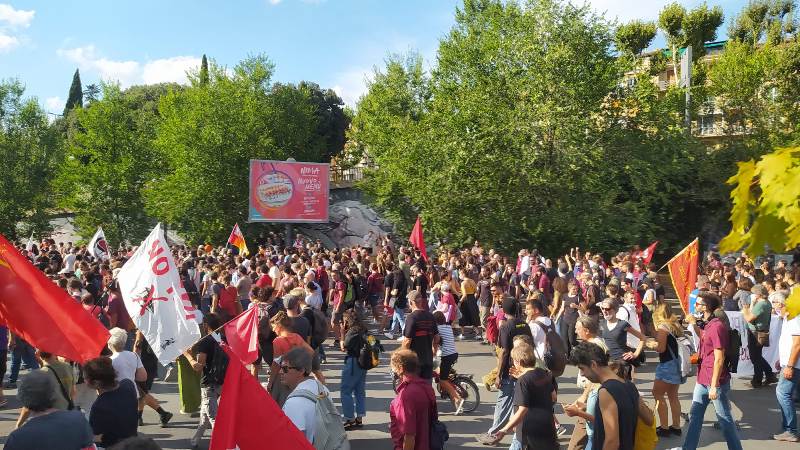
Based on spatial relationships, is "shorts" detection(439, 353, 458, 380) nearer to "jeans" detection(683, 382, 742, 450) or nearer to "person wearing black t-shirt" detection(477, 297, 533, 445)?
"person wearing black t-shirt" detection(477, 297, 533, 445)

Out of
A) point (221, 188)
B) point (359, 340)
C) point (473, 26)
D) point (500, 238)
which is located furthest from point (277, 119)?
point (359, 340)

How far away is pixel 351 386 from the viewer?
873 cm

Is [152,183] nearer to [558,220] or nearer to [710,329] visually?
[558,220]

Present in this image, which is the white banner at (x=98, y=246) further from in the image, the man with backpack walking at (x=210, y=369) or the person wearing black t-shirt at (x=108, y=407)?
the person wearing black t-shirt at (x=108, y=407)

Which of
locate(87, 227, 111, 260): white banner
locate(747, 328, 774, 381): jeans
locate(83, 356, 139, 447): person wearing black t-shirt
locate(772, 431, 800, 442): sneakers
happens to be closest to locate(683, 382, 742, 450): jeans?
locate(772, 431, 800, 442): sneakers

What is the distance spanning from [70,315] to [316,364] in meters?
2.32

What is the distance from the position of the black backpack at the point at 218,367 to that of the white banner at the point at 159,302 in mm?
465

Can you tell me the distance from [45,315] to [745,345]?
30.5 ft

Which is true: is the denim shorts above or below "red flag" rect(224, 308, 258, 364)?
below

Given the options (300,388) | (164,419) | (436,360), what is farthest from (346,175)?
(300,388)

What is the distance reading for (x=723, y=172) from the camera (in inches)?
1171

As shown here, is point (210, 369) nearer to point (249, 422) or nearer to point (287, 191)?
point (249, 422)

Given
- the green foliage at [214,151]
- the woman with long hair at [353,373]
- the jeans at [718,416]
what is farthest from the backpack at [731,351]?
the green foliage at [214,151]

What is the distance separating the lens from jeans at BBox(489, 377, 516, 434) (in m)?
8.06
